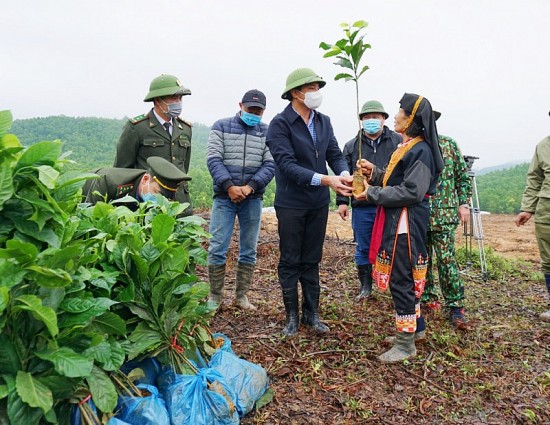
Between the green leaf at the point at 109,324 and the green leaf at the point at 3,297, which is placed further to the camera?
the green leaf at the point at 109,324

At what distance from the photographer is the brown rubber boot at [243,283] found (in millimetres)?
4594

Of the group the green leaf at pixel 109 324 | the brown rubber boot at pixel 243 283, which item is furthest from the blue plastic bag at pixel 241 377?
the brown rubber boot at pixel 243 283

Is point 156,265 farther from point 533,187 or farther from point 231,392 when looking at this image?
point 533,187

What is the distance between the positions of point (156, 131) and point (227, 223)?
1057 mm

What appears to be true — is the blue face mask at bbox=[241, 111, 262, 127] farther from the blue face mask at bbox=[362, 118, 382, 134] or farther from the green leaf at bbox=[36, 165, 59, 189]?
the green leaf at bbox=[36, 165, 59, 189]

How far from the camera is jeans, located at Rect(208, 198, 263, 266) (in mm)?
4422

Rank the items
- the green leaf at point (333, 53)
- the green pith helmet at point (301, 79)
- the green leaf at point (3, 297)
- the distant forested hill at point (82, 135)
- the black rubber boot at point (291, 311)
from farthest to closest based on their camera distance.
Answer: the distant forested hill at point (82, 135), the black rubber boot at point (291, 311), the green pith helmet at point (301, 79), the green leaf at point (333, 53), the green leaf at point (3, 297)

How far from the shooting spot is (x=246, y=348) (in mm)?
3754

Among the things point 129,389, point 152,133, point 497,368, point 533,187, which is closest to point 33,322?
point 129,389

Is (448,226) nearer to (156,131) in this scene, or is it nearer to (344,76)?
(344,76)

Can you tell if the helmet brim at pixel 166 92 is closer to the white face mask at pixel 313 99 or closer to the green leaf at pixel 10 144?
the white face mask at pixel 313 99

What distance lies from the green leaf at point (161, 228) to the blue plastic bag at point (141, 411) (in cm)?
75

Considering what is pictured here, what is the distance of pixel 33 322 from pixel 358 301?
374cm

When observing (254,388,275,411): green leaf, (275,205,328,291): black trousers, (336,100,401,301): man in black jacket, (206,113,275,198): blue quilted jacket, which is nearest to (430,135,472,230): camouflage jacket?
(336,100,401,301): man in black jacket
